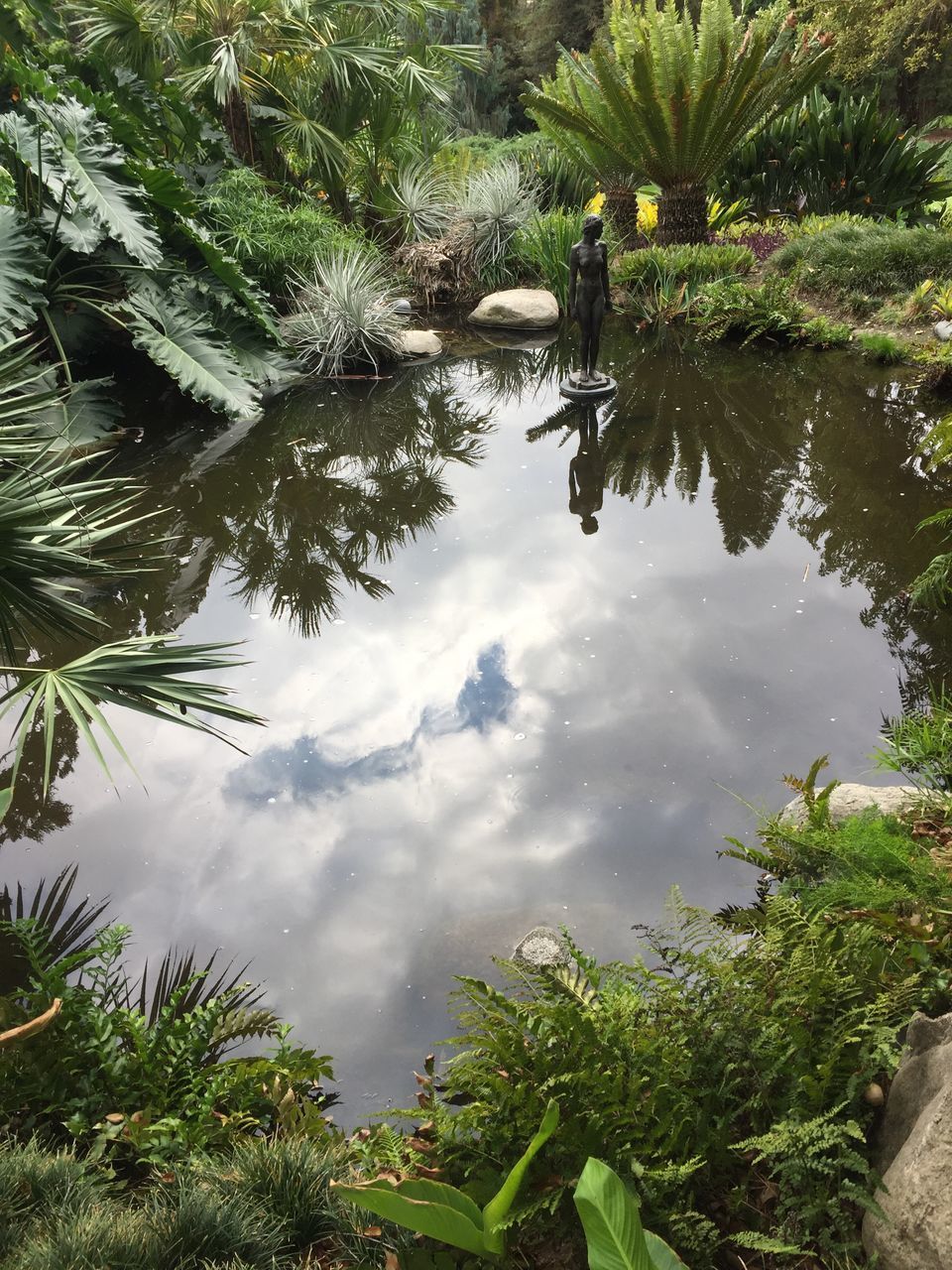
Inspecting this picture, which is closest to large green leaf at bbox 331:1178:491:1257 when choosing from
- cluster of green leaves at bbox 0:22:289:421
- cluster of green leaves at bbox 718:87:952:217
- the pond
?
the pond

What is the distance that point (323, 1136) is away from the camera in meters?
2.47

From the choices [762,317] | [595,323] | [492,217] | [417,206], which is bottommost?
[595,323]

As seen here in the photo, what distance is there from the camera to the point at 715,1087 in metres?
2.25

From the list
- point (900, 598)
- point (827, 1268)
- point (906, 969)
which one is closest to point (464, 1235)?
point (827, 1268)

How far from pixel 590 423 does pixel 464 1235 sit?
259 inches

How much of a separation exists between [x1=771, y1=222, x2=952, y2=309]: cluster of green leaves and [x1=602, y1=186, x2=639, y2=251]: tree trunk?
283 centimetres

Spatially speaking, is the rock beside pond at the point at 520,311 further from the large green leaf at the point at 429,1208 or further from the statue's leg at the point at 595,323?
the large green leaf at the point at 429,1208

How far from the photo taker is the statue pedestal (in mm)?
8008

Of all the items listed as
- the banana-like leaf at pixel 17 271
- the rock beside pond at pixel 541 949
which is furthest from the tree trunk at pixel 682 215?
the rock beside pond at pixel 541 949

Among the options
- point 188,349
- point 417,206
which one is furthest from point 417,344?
point 188,349

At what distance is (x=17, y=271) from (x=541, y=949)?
5.78 meters

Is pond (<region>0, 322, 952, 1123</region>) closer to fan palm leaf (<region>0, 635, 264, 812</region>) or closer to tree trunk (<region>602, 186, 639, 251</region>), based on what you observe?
fan palm leaf (<region>0, 635, 264, 812</region>)

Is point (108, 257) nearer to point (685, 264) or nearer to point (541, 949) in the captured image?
point (685, 264)

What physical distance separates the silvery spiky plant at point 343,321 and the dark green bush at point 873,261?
4.48 m
